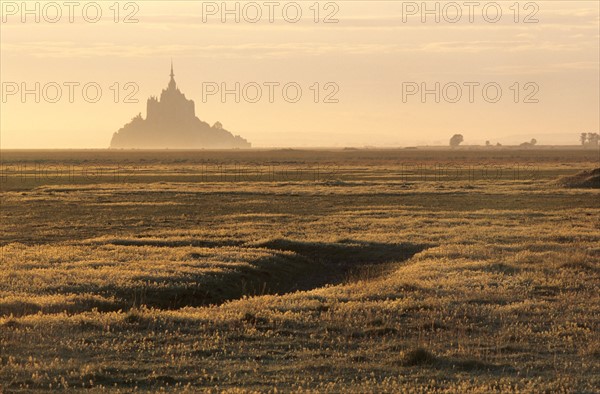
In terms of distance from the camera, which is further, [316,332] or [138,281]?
[138,281]

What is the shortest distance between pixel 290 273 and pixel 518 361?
1375cm

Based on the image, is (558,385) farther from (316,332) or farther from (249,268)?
(249,268)

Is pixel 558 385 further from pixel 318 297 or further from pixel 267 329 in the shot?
pixel 318 297

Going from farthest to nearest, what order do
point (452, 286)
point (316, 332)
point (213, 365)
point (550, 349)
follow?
point (452, 286)
point (316, 332)
point (550, 349)
point (213, 365)

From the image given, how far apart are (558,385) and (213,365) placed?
6.25 meters

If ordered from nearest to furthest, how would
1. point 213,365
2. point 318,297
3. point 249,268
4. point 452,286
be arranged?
point 213,365, point 318,297, point 452,286, point 249,268

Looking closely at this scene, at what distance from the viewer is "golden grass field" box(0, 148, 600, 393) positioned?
50.1 feet

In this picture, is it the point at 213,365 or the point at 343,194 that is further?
the point at 343,194

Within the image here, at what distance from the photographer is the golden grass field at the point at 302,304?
1527 centimetres

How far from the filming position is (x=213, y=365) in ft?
51.8

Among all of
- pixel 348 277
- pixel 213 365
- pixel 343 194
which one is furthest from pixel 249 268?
pixel 343 194

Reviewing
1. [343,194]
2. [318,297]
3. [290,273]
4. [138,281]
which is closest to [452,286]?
[318,297]

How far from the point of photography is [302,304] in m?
21.5

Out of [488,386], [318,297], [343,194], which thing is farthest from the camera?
[343,194]
